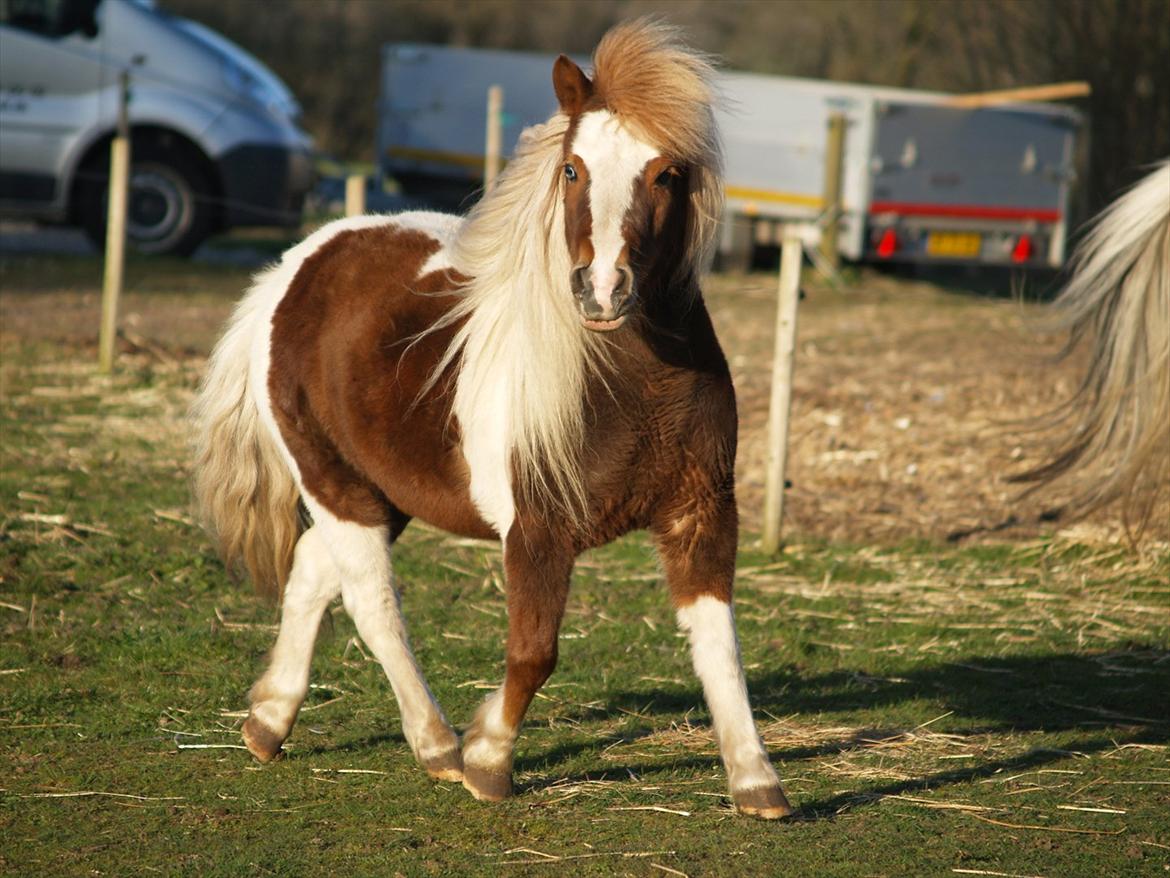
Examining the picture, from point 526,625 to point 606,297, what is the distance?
37.0 inches

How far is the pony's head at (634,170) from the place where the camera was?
10.6ft

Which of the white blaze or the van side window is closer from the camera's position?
the white blaze

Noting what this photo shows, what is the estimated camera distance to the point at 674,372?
3621 millimetres

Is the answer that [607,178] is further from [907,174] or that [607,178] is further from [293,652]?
[907,174]

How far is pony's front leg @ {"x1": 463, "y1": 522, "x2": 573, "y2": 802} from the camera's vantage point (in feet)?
11.9

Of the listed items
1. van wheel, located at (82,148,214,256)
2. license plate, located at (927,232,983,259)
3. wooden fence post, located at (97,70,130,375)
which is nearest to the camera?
wooden fence post, located at (97,70,130,375)

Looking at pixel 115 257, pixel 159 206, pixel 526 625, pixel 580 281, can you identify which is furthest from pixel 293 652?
pixel 159 206

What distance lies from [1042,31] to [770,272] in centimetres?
484

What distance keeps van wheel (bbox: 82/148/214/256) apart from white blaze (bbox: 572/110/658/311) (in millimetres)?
11126

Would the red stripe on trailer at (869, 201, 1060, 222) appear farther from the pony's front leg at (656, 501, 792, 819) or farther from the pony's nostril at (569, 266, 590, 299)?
the pony's nostril at (569, 266, 590, 299)

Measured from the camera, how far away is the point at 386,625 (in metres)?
4.09

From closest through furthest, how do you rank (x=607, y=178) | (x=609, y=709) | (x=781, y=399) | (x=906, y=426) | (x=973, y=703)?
(x=607, y=178)
(x=609, y=709)
(x=973, y=703)
(x=781, y=399)
(x=906, y=426)

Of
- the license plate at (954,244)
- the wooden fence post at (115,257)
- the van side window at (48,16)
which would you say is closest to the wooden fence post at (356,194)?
the wooden fence post at (115,257)

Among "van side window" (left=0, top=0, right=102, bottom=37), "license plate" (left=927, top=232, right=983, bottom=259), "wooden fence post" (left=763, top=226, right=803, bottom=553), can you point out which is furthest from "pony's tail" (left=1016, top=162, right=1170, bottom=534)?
"van side window" (left=0, top=0, right=102, bottom=37)
